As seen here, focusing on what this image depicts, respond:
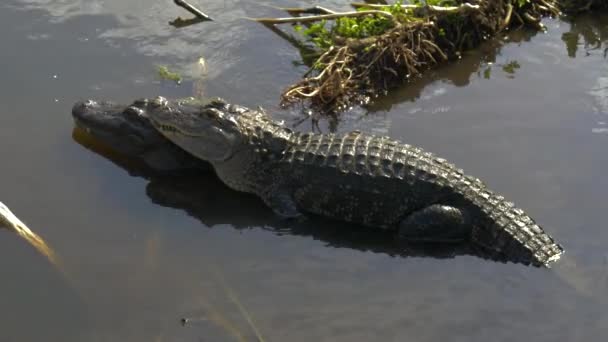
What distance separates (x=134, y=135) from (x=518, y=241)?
3.41m

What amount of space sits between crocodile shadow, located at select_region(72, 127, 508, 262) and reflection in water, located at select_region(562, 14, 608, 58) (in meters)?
4.32

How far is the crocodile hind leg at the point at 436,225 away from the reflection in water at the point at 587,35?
4.05 meters

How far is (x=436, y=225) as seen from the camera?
5.81 metres

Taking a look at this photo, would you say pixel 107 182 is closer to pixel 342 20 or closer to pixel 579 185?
pixel 342 20

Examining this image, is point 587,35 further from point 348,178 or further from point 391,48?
point 348,178

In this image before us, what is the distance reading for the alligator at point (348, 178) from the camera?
5.81 meters

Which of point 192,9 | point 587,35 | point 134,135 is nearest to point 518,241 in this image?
point 134,135

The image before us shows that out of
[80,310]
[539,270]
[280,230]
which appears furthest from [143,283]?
[539,270]

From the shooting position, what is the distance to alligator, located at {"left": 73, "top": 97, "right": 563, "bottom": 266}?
581 cm

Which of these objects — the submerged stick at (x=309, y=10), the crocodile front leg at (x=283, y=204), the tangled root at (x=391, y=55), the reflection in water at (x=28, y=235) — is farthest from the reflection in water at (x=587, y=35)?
the reflection in water at (x=28, y=235)

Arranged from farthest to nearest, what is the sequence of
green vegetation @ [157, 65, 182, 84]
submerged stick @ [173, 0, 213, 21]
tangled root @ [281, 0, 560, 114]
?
submerged stick @ [173, 0, 213, 21], green vegetation @ [157, 65, 182, 84], tangled root @ [281, 0, 560, 114]

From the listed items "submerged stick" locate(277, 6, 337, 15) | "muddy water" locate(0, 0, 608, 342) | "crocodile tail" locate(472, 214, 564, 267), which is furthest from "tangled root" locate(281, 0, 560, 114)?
"crocodile tail" locate(472, 214, 564, 267)

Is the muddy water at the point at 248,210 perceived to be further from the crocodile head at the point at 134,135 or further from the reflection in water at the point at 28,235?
the crocodile head at the point at 134,135

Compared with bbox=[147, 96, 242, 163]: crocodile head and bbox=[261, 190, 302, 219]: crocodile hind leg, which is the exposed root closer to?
bbox=[147, 96, 242, 163]: crocodile head
